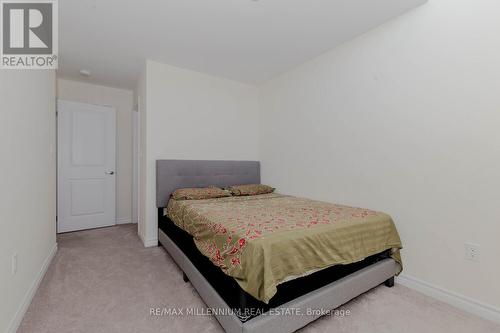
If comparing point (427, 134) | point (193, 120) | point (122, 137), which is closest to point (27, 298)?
point (193, 120)

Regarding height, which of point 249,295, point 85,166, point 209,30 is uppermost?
point 209,30

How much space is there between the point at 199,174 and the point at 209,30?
1.85m

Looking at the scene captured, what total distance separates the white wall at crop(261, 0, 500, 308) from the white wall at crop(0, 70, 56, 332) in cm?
284

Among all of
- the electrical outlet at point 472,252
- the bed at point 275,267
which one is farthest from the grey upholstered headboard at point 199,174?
the electrical outlet at point 472,252

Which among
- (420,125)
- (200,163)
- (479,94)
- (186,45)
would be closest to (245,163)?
(200,163)

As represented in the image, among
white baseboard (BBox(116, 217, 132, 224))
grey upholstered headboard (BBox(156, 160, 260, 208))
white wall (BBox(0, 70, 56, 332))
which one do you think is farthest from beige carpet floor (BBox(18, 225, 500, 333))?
white baseboard (BBox(116, 217, 132, 224))

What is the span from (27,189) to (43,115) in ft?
2.95

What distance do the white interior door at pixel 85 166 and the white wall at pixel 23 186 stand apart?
121 centimetres

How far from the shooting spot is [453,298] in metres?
1.84

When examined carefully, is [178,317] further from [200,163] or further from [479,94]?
[479,94]

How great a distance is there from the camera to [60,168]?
360 centimetres

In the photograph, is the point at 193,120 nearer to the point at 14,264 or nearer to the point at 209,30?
the point at 209,30

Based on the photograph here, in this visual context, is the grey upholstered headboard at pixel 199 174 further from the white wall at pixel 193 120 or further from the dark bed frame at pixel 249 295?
the dark bed frame at pixel 249 295

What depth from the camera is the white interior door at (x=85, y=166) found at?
362 centimetres
